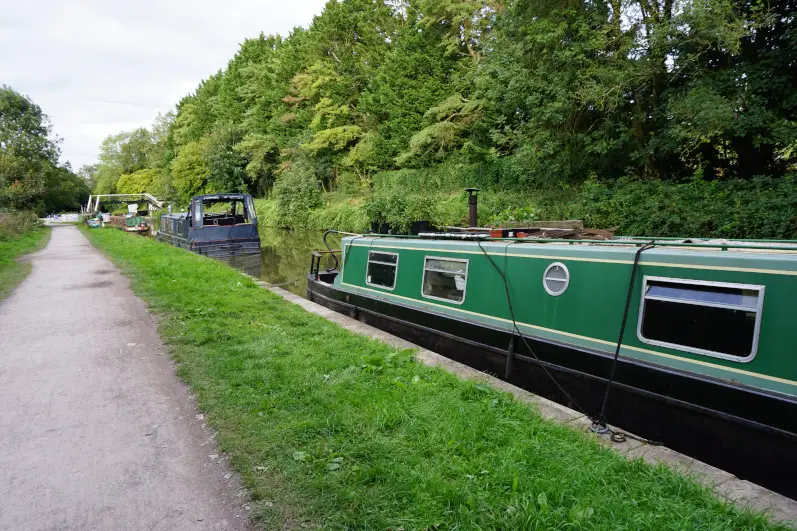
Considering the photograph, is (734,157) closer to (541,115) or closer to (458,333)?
(541,115)

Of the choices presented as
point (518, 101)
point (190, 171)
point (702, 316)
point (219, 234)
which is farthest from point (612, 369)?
point (190, 171)

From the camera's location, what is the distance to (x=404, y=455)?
3244 mm

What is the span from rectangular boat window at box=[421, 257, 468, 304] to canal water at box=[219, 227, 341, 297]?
20.0 ft

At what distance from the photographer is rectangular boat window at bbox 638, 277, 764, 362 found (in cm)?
367

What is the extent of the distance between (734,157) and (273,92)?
38.7 metres

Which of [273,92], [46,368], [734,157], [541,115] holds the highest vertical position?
[273,92]

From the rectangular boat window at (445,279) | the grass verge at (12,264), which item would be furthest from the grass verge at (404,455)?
the grass verge at (12,264)

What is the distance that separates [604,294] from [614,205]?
10907mm

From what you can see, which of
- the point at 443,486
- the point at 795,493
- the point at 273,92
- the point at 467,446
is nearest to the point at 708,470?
the point at 795,493

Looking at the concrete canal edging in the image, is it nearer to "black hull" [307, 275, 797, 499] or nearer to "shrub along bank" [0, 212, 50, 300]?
"black hull" [307, 275, 797, 499]

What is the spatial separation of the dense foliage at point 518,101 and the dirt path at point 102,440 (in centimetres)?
1196

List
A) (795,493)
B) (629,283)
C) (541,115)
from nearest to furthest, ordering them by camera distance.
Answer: (795,493)
(629,283)
(541,115)

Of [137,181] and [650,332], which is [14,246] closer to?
[650,332]

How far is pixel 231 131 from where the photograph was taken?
151 feet
